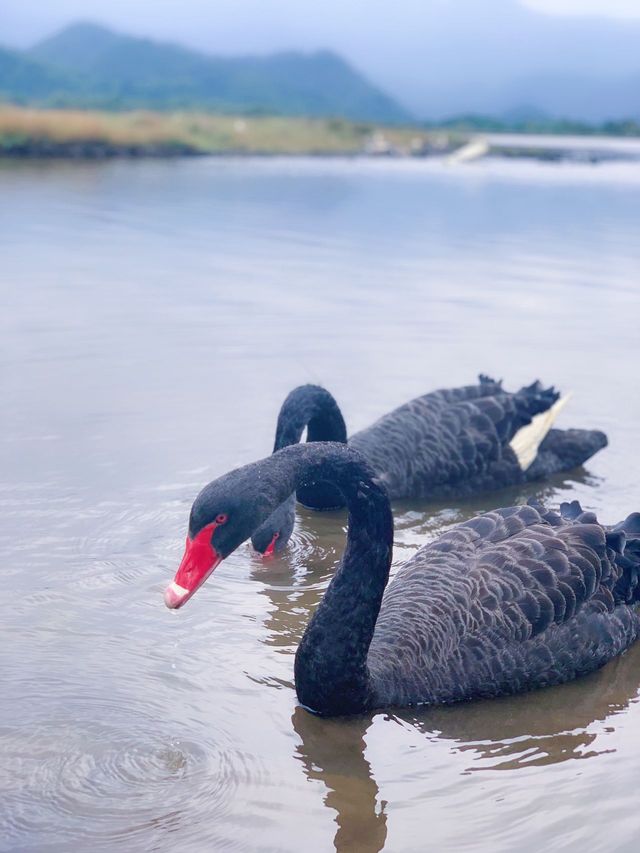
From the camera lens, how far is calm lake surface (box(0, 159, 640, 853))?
3.94 metres

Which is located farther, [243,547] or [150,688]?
[243,547]

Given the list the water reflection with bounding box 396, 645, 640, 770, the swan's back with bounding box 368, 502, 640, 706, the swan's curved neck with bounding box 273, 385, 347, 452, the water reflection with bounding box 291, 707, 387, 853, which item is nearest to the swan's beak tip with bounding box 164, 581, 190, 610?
the water reflection with bounding box 291, 707, 387, 853

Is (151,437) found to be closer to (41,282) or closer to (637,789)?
(637,789)

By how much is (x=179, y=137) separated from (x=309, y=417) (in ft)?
110

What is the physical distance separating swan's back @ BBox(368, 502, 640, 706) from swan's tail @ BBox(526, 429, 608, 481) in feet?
8.08

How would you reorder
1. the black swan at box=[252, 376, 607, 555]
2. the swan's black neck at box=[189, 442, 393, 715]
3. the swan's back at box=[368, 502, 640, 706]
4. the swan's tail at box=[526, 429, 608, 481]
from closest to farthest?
1. the swan's black neck at box=[189, 442, 393, 715]
2. the swan's back at box=[368, 502, 640, 706]
3. the black swan at box=[252, 376, 607, 555]
4. the swan's tail at box=[526, 429, 608, 481]

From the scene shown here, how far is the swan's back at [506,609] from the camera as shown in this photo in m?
4.59

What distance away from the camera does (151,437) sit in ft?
25.3

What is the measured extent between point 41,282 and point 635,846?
9.83 meters

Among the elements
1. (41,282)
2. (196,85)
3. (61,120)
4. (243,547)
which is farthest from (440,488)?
(196,85)

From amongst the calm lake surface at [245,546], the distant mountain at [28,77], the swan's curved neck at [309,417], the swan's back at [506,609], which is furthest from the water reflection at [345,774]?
the distant mountain at [28,77]

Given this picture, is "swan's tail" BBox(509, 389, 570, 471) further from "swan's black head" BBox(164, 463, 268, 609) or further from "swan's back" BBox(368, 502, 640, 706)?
"swan's black head" BBox(164, 463, 268, 609)

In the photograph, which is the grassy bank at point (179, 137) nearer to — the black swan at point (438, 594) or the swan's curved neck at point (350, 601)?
the black swan at point (438, 594)

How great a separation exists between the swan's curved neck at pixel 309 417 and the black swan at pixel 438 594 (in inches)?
50.0
